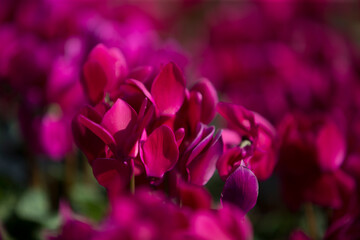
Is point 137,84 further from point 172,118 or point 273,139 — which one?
point 273,139

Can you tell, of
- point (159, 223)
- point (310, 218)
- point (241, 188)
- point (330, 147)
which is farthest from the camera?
point (310, 218)

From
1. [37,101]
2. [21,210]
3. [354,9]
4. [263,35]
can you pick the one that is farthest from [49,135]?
[354,9]

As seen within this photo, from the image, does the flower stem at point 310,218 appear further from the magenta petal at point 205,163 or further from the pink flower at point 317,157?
the magenta petal at point 205,163

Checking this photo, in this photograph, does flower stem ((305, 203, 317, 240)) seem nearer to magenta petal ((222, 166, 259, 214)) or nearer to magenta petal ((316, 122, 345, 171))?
magenta petal ((316, 122, 345, 171))

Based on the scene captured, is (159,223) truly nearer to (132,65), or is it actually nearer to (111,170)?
(111,170)

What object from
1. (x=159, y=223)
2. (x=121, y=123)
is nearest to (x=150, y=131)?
(x=121, y=123)

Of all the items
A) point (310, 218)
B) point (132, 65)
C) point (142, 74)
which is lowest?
point (310, 218)

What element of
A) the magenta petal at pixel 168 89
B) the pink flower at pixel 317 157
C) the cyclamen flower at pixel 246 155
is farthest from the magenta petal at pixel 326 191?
the magenta petal at pixel 168 89

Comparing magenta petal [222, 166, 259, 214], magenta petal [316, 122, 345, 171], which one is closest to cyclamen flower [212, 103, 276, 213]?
magenta petal [222, 166, 259, 214]
